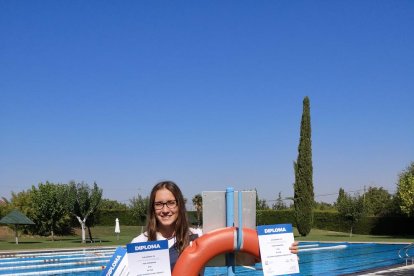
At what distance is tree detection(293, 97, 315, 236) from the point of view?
28750 millimetres

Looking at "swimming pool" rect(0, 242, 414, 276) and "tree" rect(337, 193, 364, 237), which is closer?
"swimming pool" rect(0, 242, 414, 276)

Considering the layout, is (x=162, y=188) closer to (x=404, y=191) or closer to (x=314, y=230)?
(x=404, y=191)

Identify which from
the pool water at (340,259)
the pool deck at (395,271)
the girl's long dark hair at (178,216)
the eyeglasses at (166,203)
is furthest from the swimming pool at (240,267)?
the eyeglasses at (166,203)

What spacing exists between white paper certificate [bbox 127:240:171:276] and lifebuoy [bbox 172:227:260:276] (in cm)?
19

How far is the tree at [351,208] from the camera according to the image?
99.2 ft

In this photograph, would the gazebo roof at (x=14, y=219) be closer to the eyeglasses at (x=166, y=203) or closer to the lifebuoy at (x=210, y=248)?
the lifebuoy at (x=210, y=248)

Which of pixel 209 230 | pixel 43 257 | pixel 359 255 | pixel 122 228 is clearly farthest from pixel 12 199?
pixel 209 230

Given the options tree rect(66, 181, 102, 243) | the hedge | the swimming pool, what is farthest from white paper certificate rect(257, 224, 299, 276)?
the hedge

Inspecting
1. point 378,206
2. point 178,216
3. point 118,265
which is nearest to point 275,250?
point 178,216

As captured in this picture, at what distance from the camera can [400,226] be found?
31078 millimetres

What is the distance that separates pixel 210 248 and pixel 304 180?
26.5 meters

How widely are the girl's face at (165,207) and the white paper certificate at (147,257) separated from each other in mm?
133

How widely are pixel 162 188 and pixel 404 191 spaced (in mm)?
28765

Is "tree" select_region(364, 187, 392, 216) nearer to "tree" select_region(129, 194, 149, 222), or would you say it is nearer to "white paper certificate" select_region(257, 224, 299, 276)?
"tree" select_region(129, 194, 149, 222)
